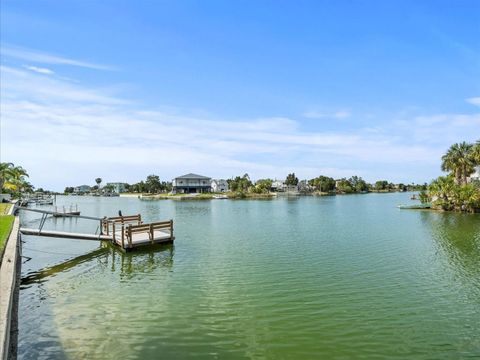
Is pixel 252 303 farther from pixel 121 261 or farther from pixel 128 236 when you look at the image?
pixel 128 236

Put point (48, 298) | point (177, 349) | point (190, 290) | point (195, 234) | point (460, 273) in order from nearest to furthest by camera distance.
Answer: point (177, 349) → point (48, 298) → point (190, 290) → point (460, 273) → point (195, 234)

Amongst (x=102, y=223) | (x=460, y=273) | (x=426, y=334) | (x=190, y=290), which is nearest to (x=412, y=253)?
(x=460, y=273)

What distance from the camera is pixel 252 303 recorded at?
14727mm

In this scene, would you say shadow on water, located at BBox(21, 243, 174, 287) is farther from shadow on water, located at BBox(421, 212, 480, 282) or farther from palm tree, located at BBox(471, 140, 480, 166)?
palm tree, located at BBox(471, 140, 480, 166)

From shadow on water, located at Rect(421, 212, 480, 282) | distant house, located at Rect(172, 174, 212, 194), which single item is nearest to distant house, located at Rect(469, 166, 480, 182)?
shadow on water, located at Rect(421, 212, 480, 282)

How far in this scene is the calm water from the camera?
10.7 m

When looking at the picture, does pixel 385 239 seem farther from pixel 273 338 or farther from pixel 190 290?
pixel 273 338

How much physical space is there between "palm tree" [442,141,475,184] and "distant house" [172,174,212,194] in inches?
5027

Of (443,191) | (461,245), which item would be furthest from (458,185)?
(461,245)

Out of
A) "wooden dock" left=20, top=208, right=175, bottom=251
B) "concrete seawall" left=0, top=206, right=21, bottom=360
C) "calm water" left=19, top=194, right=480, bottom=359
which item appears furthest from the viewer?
"wooden dock" left=20, top=208, right=175, bottom=251

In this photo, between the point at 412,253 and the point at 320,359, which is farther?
the point at 412,253

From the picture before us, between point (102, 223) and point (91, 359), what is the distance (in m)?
23.9

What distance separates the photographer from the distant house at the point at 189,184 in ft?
600

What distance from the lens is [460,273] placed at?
63.9ft
